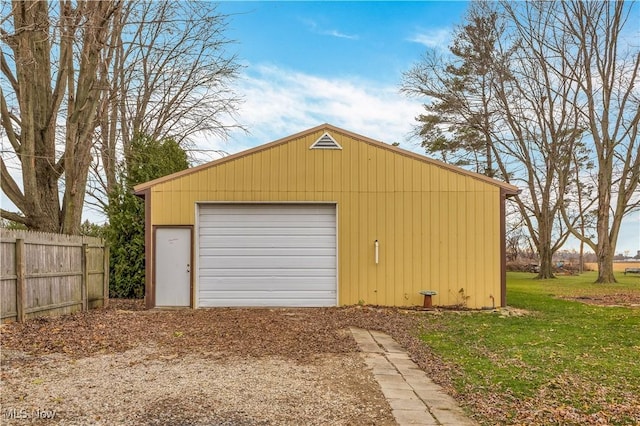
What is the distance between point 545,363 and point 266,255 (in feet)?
19.9

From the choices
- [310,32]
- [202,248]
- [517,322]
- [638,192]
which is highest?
[310,32]

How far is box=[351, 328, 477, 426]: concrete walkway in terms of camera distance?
11.8 feet

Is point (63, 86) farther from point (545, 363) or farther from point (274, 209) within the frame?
point (545, 363)

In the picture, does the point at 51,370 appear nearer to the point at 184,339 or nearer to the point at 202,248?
the point at 184,339

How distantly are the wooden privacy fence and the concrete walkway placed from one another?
5115mm

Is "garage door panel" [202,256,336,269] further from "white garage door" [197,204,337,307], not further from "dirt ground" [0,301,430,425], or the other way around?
"dirt ground" [0,301,430,425]

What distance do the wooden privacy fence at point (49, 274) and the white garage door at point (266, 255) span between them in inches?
82.0

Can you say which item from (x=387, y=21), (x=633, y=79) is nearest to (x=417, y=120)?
(x=633, y=79)

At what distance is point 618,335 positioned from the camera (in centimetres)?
707

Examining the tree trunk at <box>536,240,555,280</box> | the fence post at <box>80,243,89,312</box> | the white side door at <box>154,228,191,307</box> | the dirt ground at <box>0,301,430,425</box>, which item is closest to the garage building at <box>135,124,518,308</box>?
the white side door at <box>154,228,191,307</box>

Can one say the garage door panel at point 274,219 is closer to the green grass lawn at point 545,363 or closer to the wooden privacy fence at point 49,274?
the wooden privacy fence at point 49,274

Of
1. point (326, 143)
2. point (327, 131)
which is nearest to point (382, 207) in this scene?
point (326, 143)

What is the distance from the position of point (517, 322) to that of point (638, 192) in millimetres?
16622

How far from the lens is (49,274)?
779 centimetres
